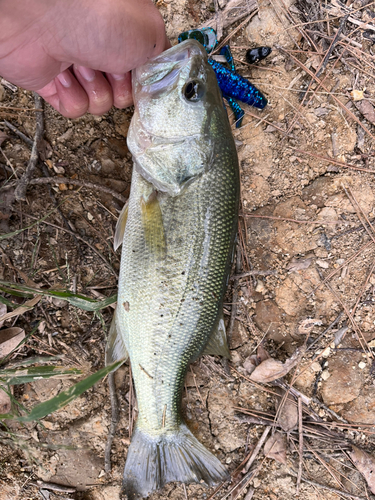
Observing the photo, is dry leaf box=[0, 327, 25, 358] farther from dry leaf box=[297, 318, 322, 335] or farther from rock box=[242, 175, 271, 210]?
dry leaf box=[297, 318, 322, 335]

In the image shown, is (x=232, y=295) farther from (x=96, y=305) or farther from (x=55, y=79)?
(x=55, y=79)

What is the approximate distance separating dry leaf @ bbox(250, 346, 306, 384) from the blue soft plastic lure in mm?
2238

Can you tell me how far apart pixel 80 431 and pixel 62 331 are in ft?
3.14

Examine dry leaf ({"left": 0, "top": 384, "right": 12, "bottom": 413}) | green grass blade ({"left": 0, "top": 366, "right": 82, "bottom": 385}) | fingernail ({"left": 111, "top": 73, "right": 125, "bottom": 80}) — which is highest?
fingernail ({"left": 111, "top": 73, "right": 125, "bottom": 80})

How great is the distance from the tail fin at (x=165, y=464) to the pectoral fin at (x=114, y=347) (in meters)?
0.62

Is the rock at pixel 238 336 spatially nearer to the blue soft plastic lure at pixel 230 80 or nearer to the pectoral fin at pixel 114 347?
the pectoral fin at pixel 114 347

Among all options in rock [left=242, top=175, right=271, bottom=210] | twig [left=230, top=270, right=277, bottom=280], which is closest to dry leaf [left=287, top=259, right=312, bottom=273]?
twig [left=230, top=270, right=277, bottom=280]

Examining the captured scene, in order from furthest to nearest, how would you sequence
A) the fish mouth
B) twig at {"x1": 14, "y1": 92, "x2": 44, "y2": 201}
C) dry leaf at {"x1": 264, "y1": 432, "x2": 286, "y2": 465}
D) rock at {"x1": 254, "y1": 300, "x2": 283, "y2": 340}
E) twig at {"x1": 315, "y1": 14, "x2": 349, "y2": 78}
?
rock at {"x1": 254, "y1": 300, "x2": 283, "y2": 340} < dry leaf at {"x1": 264, "y1": 432, "x2": 286, "y2": 465} < twig at {"x1": 315, "y1": 14, "x2": 349, "y2": 78} < twig at {"x1": 14, "y1": 92, "x2": 44, "y2": 201} < the fish mouth

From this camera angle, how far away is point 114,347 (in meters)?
2.89

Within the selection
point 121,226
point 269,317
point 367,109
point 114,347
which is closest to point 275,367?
point 269,317

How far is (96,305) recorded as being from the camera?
2584 mm

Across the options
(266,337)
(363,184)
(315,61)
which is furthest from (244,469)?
(315,61)

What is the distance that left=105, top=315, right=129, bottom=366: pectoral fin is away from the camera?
2.87 metres

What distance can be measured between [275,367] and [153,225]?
1.72 meters
